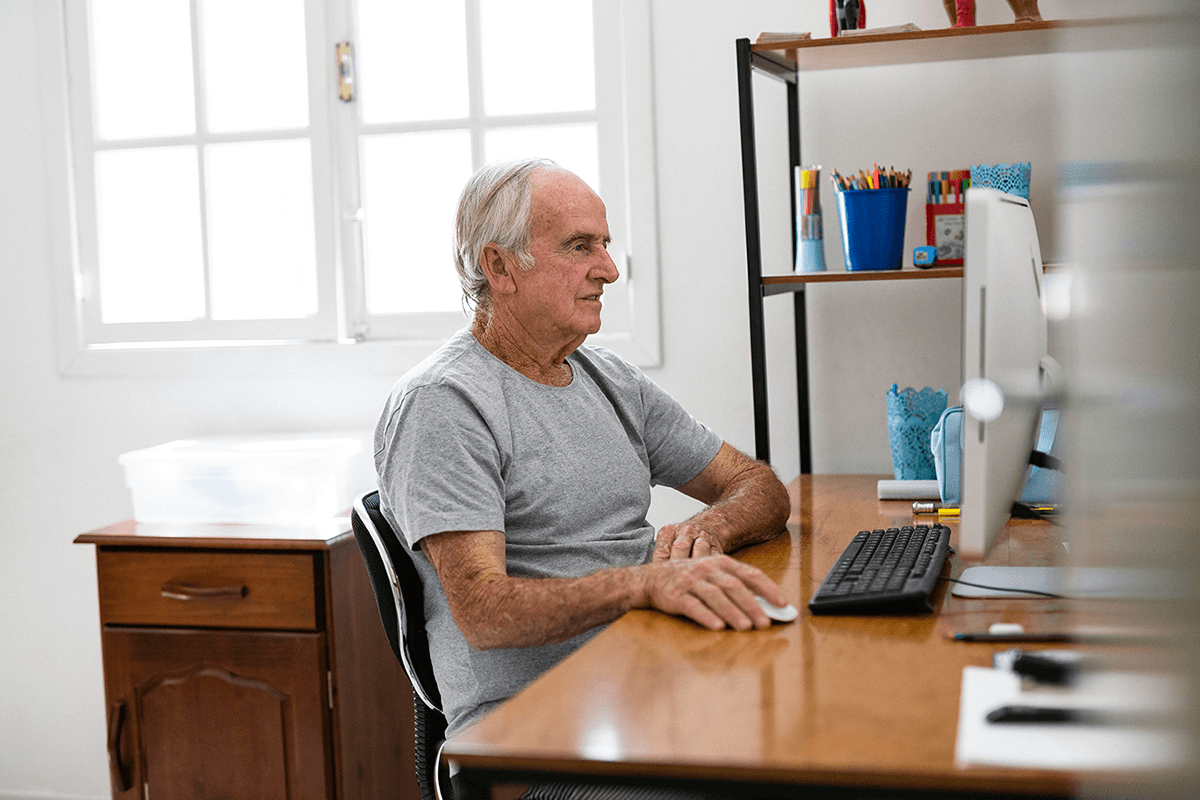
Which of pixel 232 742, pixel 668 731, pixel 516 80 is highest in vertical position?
pixel 516 80

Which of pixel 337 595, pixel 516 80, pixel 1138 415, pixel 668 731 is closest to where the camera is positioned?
pixel 1138 415

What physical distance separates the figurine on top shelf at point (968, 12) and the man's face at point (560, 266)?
91cm

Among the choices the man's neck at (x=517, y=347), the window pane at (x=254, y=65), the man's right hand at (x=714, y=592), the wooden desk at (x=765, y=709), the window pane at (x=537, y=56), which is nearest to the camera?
the wooden desk at (x=765, y=709)

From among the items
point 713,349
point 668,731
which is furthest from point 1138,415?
point 713,349

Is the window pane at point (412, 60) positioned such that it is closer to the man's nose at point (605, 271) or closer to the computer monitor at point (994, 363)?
the man's nose at point (605, 271)

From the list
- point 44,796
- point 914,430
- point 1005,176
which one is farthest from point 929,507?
point 44,796

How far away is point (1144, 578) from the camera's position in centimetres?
12

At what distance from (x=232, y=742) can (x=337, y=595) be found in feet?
1.16

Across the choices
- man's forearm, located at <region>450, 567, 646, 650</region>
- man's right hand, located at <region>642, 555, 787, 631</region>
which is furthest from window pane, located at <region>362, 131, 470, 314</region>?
man's right hand, located at <region>642, 555, 787, 631</region>

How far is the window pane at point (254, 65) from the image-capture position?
271 cm

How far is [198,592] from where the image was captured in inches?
85.5

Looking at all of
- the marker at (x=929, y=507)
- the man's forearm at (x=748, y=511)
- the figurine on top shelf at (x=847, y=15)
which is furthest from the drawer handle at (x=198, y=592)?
the figurine on top shelf at (x=847, y=15)

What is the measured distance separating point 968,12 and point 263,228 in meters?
1.68

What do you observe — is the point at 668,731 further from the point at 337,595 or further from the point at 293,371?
the point at 293,371
